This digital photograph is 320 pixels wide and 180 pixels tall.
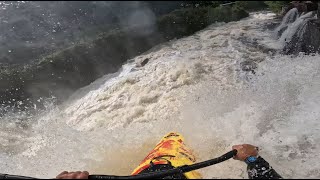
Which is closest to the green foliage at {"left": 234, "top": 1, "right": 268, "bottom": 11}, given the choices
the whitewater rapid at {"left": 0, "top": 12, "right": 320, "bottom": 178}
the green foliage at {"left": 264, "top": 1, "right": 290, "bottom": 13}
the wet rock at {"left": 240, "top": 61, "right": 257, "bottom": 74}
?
the green foliage at {"left": 264, "top": 1, "right": 290, "bottom": 13}

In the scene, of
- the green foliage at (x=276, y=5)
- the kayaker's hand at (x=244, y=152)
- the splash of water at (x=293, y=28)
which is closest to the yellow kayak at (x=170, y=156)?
the kayaker's hand at (x=244, y=152)

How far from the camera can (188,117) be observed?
6.25 m

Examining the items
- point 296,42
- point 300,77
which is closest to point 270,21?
point 296,42

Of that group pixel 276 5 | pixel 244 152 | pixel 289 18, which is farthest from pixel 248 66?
pixel 276 5

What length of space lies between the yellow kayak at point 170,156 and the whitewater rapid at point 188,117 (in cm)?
31

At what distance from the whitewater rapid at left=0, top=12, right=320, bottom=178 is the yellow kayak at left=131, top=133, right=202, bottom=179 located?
1.01 ft

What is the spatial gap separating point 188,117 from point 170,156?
7.80ft

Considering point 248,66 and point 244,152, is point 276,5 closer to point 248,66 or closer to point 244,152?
point 248,66

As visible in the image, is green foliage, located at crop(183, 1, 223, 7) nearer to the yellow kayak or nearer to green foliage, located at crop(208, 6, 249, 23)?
green foliage, located at crop(208, 6, 249, 23)

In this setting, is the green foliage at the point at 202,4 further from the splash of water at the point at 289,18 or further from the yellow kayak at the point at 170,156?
the yellow kayak at the point at 170,156

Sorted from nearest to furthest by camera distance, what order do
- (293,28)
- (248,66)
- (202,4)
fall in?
1. (248,66)
2. (293,28)
3. (202,4)

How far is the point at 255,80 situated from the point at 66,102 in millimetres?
4460

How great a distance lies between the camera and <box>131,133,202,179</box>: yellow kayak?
3705 millimetres

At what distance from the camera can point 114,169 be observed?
4980mm
